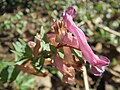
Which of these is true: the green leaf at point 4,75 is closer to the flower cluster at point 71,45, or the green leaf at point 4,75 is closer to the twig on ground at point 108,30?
the flower cluster at point 71,45

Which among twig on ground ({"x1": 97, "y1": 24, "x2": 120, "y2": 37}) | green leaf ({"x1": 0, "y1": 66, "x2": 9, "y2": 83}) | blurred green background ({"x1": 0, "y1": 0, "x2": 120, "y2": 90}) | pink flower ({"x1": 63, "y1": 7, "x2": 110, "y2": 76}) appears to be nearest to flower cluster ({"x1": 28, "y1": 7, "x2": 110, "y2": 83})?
pink flower ({"x1": 63, "y1": 7, "x2": 110, "y2": 76})

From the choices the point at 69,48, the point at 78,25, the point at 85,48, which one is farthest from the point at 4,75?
the point at 78,25

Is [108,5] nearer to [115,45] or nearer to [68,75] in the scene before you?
[115,45]

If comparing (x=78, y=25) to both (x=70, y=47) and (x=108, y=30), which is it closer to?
(x=108, y=30)

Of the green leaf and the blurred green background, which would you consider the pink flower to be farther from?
the blurred green background

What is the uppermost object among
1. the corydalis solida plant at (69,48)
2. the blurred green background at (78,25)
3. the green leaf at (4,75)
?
the corydalis solida plant at (69,48)

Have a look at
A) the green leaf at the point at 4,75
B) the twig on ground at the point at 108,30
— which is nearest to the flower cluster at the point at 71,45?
the green leaf at the point at 4,75
